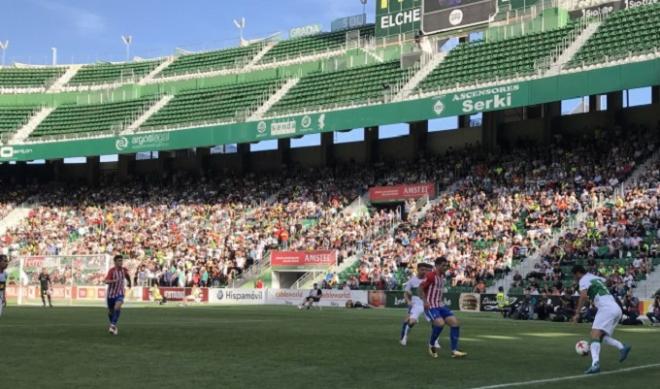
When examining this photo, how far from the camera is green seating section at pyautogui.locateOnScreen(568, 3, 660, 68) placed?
46.0m

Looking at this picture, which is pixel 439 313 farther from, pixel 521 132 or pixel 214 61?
pixel 214 61

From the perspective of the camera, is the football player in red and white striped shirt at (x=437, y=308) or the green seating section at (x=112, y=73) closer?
the football player in red and white striped shirt at (x=437, y=308)

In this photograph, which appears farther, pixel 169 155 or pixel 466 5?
pixel 169 155

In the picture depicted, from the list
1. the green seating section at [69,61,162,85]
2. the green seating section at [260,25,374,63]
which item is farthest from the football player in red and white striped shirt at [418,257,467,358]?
the green seating section at [69,61,162,85]

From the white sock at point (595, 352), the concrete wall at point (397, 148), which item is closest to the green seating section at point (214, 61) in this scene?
the concrete wall at point (397, 148)

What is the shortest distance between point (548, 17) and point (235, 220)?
24159 millimetres

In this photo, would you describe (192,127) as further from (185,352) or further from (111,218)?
(185,352)

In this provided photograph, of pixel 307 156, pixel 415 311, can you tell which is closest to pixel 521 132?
pixel 307 156

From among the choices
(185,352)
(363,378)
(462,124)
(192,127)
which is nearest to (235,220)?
(192,127)

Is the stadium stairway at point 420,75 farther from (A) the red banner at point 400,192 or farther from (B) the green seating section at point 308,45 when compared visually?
(B) the green seating section at point 308,45

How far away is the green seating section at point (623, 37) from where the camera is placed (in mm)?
45984

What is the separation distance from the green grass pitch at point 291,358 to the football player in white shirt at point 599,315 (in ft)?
1.19

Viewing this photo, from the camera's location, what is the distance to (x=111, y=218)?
211 ft

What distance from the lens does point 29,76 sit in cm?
7881
